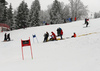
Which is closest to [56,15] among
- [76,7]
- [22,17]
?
[76,7]

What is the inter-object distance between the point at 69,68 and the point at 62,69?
34 cm

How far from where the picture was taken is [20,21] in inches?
1874

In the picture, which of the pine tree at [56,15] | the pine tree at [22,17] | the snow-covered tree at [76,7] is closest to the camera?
the pine tree at [22,17]

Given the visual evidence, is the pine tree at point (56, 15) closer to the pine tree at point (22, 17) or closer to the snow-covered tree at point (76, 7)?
the snow-covered tree at point (76, 7)

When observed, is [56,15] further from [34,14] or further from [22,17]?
[22,17]

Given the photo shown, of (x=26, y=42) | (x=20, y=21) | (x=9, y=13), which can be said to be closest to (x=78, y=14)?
(x=20, y=21)

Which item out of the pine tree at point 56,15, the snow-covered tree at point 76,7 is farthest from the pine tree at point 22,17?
the snow-covered tree at point 76,7

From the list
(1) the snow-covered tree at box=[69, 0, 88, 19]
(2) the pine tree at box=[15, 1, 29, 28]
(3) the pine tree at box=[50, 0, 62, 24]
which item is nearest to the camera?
(2) the pine tree at box=[15, 1, 29, 28]

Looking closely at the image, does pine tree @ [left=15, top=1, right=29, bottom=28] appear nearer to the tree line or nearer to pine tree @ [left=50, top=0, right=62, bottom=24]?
the tree line

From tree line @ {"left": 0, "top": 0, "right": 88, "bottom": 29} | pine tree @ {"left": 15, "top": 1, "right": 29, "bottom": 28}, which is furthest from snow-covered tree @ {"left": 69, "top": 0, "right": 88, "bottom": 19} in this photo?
pine tree @ {"left": 15, "top": 1, "right": 29, "bottom": 28}

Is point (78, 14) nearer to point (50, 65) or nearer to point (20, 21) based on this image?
point (20, 21)

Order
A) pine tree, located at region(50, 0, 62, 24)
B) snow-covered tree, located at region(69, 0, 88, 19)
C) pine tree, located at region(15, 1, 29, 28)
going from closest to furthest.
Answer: pine tree, located at region(15, 1, 29, 28) → pine tree, located at region(50, 0, 62, 24) → snow-covered tree, located at region(69, 0, 88, 19)

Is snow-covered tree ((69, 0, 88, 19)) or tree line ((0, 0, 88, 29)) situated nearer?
tree line ((0, 0, 88, 29))

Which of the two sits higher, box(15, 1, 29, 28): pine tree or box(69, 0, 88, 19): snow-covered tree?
box(69, 0, 88, 19): snow-covered tree
